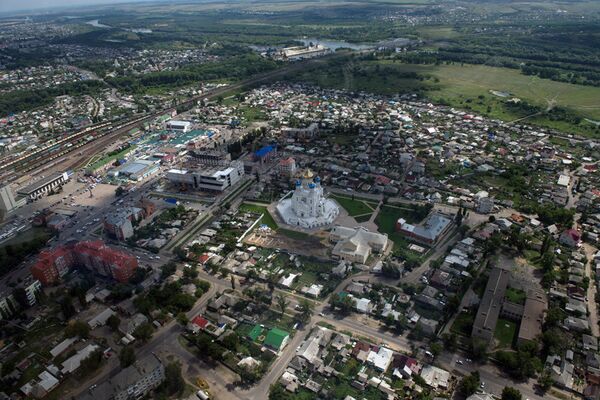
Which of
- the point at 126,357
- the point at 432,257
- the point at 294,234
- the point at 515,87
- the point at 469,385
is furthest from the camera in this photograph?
the point at 515,87

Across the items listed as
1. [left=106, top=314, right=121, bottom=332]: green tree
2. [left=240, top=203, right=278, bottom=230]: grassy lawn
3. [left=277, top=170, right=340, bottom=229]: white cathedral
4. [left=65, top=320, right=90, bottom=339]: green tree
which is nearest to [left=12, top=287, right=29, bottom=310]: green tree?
[left=65, top=320, right=90, bottom=339]: green tree

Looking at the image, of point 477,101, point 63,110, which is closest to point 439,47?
point 477,101

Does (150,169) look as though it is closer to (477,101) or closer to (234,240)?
(234,240)

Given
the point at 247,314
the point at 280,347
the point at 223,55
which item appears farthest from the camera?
the point at 223,55

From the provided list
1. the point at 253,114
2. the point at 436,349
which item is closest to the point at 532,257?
the point at 436,349

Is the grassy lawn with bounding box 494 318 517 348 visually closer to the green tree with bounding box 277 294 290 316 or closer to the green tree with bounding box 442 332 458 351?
the green tree with bounding box 442 332 458 351

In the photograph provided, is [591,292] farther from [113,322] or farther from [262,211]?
[113,322]
